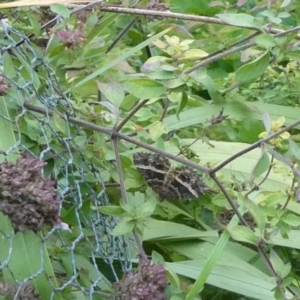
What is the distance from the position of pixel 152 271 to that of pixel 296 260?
54cm

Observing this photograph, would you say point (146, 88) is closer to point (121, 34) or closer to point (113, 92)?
point (113, 92)

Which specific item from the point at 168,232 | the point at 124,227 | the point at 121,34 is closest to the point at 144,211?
the point at 124,227

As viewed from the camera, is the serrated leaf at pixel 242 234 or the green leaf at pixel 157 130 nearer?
the serrated leaf at pixel 242 234

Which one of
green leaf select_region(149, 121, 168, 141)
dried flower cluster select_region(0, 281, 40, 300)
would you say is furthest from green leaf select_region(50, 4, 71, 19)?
dried flower cluster select_region(0, 281, 40, 300)

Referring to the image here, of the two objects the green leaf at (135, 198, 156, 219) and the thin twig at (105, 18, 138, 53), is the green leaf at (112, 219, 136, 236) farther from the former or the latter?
the thin twig at (105, 18, 138, 53)

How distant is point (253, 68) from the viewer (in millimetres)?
872

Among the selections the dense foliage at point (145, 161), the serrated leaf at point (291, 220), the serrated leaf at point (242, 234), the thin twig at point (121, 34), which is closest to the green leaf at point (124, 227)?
the dense foliage at point (145, 161)

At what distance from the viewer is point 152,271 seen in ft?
2.51

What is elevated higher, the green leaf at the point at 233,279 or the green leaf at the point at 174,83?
the green leaf at the point at 174,83

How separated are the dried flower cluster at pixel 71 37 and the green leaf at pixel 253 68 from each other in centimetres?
29

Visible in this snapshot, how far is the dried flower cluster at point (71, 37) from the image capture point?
1015 mm

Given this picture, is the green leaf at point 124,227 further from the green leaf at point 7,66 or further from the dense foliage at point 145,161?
the green leaf at point 7,66

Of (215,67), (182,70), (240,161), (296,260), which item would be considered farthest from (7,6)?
(215,67)

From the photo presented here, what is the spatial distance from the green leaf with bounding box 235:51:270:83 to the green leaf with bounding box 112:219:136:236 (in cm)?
24
